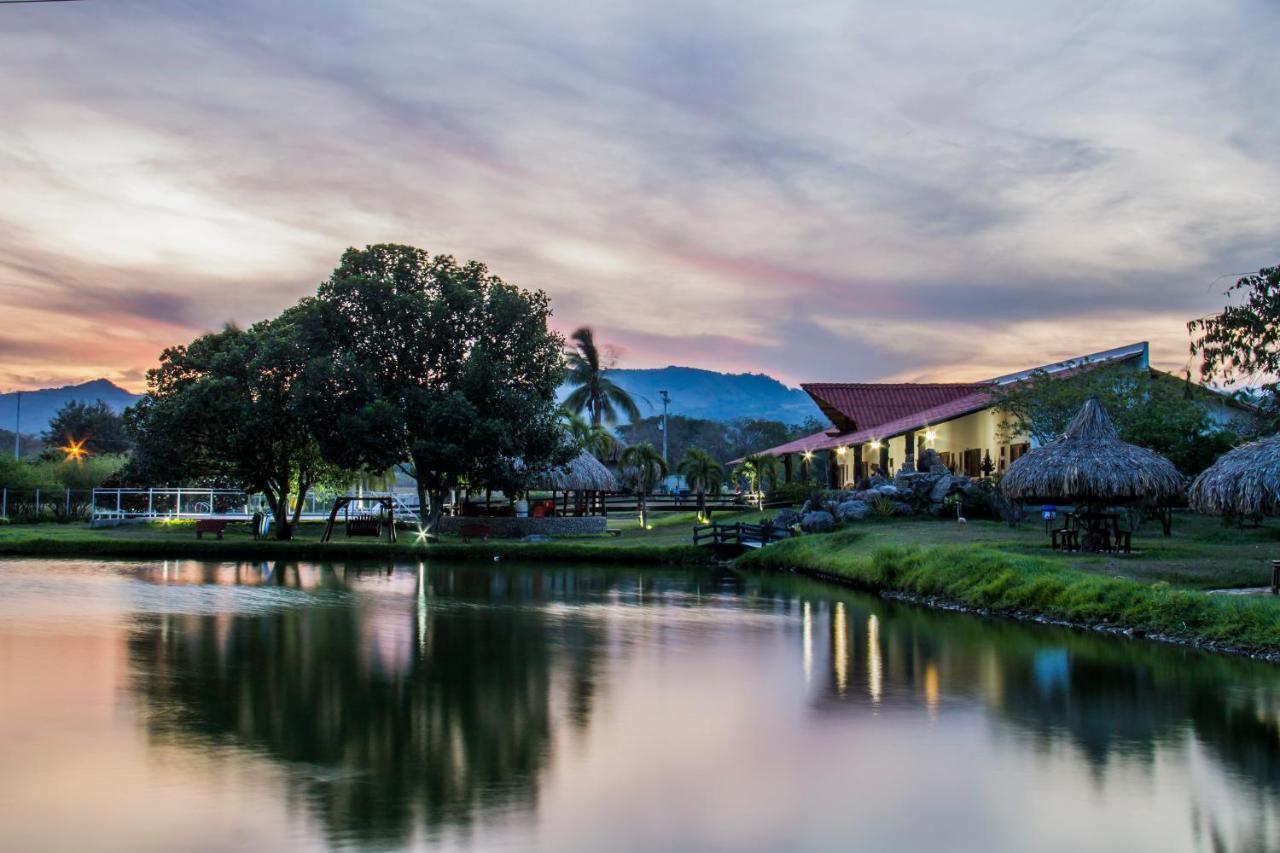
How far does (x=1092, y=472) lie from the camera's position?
2447 cm

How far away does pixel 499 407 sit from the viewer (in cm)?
3747

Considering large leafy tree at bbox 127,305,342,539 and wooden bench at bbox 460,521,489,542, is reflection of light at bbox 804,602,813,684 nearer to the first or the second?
wooden bench at bbox 460,521,489,542

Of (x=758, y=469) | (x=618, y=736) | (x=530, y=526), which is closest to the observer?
(x=618, y=736)

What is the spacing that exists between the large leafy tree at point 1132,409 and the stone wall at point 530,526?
14.7 m

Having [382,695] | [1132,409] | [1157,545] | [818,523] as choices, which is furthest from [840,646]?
[1132,409]

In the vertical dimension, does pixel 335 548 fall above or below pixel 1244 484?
below

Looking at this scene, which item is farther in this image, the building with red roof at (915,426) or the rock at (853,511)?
the building with red roof at (915,426)

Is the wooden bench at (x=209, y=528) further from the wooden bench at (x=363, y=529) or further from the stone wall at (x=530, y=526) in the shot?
the stone wall at (x=530, y=526)

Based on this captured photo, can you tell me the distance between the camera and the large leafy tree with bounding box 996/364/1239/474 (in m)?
30.5

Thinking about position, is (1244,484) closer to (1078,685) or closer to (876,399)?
(1078,685)

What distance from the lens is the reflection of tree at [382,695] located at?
899 cm

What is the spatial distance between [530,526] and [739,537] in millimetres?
9459

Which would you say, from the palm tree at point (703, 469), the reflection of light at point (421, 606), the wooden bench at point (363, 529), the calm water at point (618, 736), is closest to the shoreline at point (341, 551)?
the reflection of light at point (421, 606)

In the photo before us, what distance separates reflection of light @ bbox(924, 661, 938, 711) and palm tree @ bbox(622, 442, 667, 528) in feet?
128
